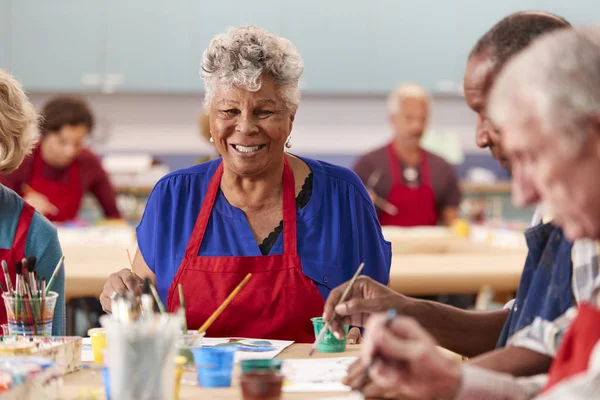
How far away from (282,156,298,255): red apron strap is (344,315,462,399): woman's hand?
1.24m

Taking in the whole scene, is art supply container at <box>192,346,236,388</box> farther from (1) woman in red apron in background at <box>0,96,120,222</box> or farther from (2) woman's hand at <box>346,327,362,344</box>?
(1) woman in red apron in background at <box>0,96,120,222</box>

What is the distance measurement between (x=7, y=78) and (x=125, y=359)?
4.58ft

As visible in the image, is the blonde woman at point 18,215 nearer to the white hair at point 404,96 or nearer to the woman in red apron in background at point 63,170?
the woman in red apron in background at point 63,170

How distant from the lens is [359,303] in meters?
2.05

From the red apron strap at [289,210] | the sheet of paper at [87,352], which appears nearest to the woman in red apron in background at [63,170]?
the red apron strap at [289,210]

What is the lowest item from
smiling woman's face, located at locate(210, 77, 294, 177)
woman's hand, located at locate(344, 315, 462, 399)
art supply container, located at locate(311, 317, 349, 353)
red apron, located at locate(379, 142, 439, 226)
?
red apron, located at locate(379, 142, 439, 226)

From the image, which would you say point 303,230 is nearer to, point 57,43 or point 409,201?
point 409,201

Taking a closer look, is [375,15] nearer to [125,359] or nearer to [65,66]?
[65,66]

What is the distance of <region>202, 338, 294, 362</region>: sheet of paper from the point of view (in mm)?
2135

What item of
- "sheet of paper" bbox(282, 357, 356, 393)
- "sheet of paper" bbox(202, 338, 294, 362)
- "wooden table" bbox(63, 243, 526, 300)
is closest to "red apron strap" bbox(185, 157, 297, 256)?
"sheet of paper" bbox(202, 338, 294, 362)

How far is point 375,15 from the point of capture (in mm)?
7910

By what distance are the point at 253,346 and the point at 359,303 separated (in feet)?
1.14

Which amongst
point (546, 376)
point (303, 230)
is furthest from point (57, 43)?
point (546, 376)

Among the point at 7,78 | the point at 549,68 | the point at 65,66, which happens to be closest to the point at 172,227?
the point at 7,78
